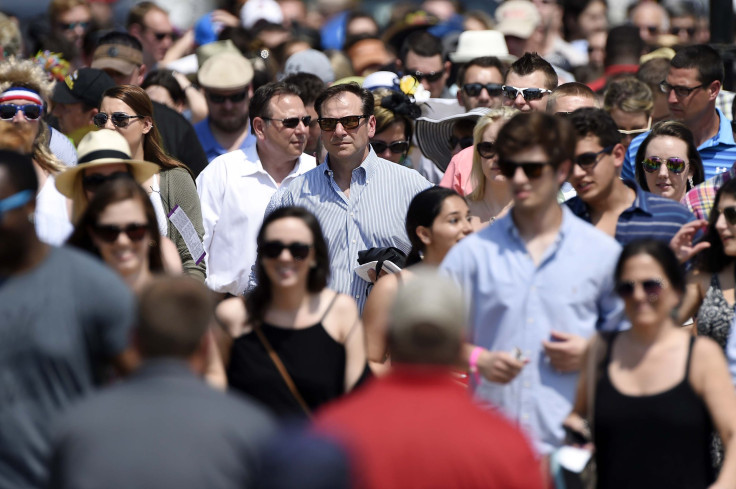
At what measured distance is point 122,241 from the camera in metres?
5.06

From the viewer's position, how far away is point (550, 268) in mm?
4895

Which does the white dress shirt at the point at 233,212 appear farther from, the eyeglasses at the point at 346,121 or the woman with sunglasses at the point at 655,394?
the woman with sunglasses at the point at 655,394

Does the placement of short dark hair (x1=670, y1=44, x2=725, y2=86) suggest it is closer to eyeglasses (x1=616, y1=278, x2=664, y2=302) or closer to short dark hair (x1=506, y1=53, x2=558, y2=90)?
short dark hair (x1=506, y1=53, x2=558, y2=90)

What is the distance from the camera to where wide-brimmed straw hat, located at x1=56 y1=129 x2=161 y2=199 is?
19.7 feet

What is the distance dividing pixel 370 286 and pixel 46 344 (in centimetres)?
289

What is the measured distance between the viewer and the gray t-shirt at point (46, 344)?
4188mm

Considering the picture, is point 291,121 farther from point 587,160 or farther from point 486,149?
point 587,160

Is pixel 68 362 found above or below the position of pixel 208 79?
below

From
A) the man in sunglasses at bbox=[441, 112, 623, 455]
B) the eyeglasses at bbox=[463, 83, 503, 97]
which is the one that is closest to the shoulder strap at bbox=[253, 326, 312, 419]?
the man in sunglasses at bbox=[441, 112, 623, 455]

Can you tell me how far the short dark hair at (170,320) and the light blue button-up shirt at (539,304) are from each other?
59.5 inches

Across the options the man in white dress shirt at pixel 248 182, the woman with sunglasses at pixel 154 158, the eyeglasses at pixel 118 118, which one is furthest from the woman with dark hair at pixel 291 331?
the eyeglasses at pixel 118 118

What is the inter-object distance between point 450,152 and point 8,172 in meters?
4.27

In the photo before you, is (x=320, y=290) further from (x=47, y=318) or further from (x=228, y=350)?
(x=47, y=318)

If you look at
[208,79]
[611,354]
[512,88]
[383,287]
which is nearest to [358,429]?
[611,354]
